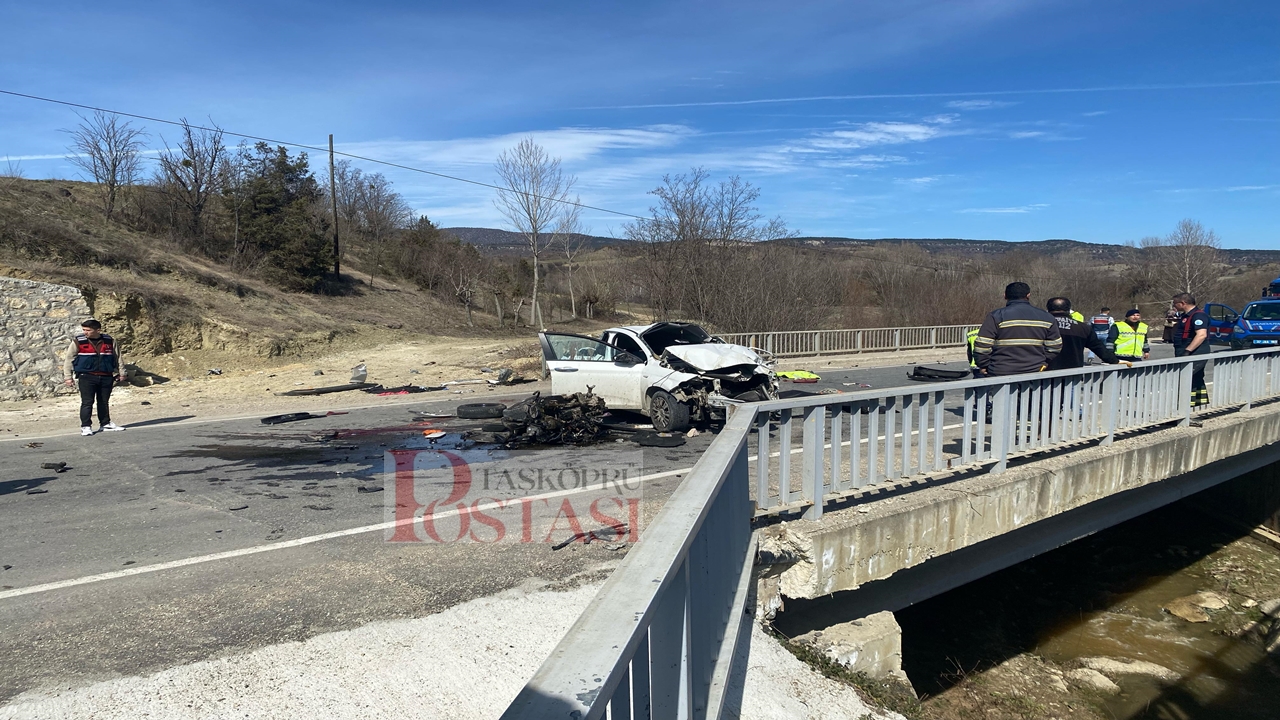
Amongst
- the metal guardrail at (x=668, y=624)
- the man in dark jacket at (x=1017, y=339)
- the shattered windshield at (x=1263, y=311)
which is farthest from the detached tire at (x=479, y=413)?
the shattered windshield at (x=1263, y=311)

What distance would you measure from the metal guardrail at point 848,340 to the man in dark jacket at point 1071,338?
12.2 m

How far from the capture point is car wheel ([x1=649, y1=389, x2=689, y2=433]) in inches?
413

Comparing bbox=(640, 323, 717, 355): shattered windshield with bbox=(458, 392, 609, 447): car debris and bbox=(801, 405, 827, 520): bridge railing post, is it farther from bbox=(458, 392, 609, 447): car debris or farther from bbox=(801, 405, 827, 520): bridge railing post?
bbox=(801, 405, 827, 520): bridge railing post

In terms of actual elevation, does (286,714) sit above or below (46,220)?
below

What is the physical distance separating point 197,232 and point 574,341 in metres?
28.8

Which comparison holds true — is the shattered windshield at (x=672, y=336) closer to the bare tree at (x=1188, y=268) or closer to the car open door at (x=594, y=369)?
the car open door at (x=594, y=369)

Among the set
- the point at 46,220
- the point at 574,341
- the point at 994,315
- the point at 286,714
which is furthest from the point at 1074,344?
the point at 46,220

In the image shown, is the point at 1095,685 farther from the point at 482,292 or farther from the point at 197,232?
the point at 482,292

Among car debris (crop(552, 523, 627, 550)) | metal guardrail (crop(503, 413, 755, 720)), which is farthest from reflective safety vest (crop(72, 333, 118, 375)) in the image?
metal guardrail (crop(503, 413, 755, 720))

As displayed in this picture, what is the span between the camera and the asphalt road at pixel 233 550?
4.11m

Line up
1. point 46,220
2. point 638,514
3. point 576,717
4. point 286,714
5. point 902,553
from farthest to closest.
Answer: point 46,220 < point 638,514 < point 902,553 < point 286,714 < point 576,717

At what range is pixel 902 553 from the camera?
5551 millimetres

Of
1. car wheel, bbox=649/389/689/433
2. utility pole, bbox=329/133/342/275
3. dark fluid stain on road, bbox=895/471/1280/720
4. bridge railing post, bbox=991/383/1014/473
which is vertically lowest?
dark fluid stain on road, bbox=895/471/1280/720

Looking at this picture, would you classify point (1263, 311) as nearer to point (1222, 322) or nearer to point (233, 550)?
point (1222, 322)
